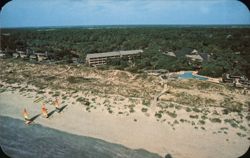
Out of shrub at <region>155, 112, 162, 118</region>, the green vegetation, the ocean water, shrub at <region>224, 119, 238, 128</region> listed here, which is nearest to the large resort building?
the green vegetation

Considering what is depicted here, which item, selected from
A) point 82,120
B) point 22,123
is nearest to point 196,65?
point 82,120

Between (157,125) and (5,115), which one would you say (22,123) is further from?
(157,125)

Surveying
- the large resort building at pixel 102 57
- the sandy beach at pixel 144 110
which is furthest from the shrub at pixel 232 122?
the large resort building at pixel 102 57

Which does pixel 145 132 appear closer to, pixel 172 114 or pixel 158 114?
pixel 158 114

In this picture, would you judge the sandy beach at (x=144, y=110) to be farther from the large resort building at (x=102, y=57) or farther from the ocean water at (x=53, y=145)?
the large resort building at (x=102, y=57)

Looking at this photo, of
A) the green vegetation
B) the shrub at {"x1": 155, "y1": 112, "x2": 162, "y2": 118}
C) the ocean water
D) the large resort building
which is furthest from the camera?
the large resort building

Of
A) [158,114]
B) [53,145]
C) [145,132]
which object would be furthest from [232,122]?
[53,145]

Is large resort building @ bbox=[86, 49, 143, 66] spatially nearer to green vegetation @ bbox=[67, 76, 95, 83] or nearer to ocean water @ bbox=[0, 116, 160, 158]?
green vegetation @ bbox=[67, 76, 95, 83]
